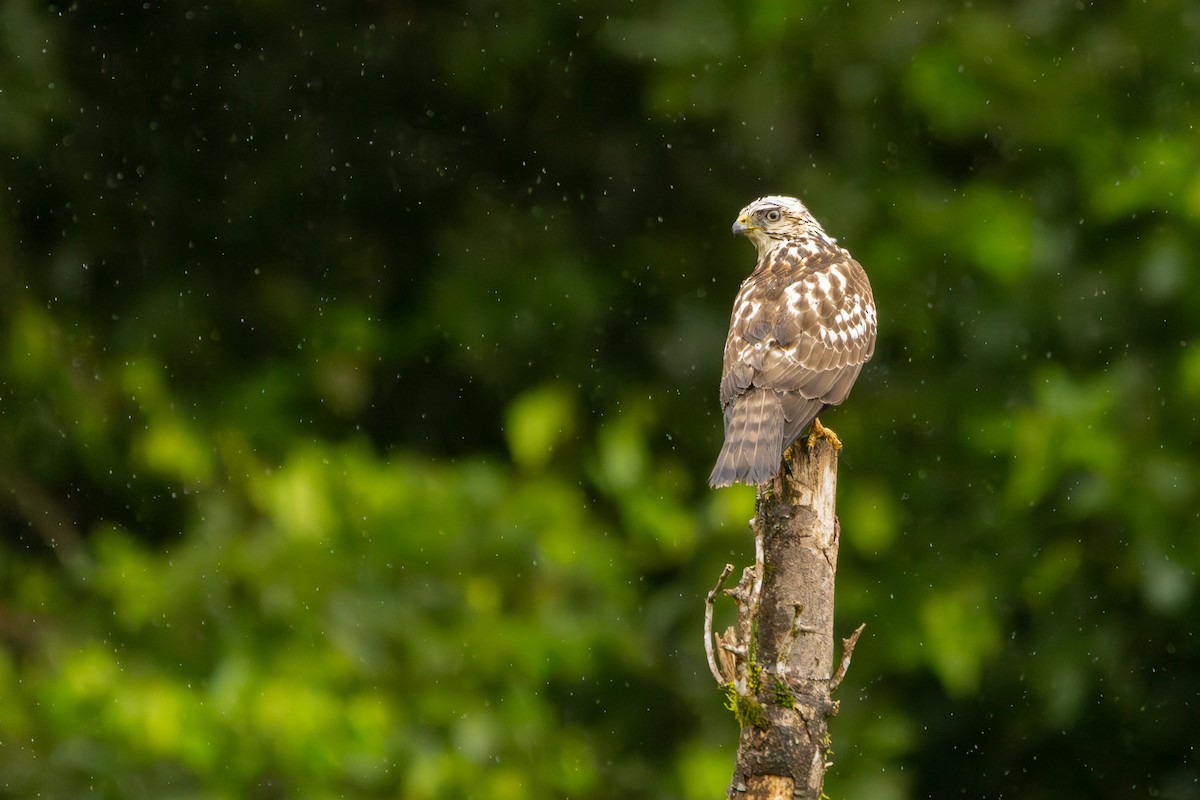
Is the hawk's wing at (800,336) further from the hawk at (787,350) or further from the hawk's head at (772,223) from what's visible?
the hawk's head at (772,223)

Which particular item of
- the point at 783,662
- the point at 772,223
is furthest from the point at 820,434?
the point at 772,223

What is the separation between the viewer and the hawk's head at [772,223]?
539 cm

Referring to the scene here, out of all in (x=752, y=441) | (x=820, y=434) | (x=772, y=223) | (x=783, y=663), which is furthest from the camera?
(x=772, y=223)

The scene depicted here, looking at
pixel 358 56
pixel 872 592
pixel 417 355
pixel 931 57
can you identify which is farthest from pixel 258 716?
pixel 931 57

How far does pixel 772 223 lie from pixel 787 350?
127 cm

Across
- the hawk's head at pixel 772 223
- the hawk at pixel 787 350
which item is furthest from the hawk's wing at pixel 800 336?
the hawk's head at pixel 772 223

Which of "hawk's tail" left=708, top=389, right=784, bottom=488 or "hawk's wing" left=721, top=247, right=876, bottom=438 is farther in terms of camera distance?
"hawk's wing" left=721, top=247, right=876, bottom=438

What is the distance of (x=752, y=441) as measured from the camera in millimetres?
3703

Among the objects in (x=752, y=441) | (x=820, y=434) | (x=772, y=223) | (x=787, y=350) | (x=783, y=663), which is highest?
(x=772, y=223)

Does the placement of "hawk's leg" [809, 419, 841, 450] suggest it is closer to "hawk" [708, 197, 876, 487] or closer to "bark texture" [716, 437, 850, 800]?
"hawk" [708, 197, 876, 487]

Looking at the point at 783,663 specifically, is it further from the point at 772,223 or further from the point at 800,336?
the point at 772,223

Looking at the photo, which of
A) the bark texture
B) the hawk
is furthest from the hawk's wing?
the bark texture

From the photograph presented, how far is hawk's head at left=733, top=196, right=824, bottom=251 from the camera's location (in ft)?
17.7

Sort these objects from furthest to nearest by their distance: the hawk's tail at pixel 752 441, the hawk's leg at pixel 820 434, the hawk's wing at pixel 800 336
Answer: the hawk's wing at pixel 800 336 < the hawk's leg at pixel 820 434 < the hawk's tail at pixel 752 441
